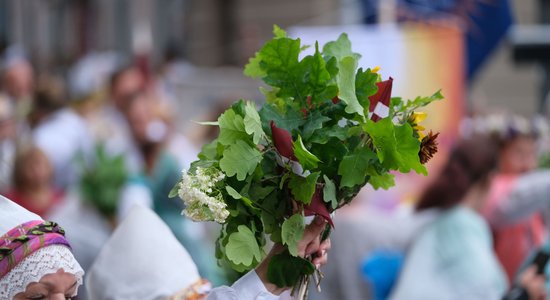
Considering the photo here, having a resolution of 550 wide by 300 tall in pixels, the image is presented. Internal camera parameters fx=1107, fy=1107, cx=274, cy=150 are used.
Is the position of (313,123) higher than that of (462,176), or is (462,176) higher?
(313,123)

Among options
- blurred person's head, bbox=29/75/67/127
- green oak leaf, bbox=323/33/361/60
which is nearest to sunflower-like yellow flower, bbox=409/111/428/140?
green oak leaf, bbox=323/33/361/60

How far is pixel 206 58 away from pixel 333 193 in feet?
71.6

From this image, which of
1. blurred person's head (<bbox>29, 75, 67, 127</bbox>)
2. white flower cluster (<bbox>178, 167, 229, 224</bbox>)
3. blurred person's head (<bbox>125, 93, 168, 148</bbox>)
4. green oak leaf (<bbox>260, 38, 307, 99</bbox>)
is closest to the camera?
white flower cluster (<bbox>178, 167, 229, 224</bbox>)

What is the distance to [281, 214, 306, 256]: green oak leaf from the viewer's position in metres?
2.91

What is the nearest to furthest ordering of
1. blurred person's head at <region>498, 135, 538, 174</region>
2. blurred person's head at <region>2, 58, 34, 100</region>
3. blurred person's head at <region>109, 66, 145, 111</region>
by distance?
blurred person's head at <region>498, 135, 538, 174</region> < blurred person's head at <region>109, 66, 145, 111</region> < blurred person's head at <region>2, 58, 34, 100</region>

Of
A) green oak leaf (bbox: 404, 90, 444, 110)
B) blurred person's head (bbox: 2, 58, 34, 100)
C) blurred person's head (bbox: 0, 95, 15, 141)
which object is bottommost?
blurred person's head (bbox: 2, 58, 34, 100)

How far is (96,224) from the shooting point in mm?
6270

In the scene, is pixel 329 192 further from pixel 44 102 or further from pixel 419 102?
pixel 44 102

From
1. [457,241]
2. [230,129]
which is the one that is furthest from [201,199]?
[457,241]

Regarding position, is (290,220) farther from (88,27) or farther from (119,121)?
(88,27)

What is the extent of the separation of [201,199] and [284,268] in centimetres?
32

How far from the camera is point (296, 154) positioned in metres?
2.88

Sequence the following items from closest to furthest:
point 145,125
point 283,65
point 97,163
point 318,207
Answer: point 318,207
point 283,65
point 97,163
point 145,125

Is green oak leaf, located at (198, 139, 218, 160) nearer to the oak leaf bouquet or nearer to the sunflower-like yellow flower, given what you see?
the oak leaf bouquet
